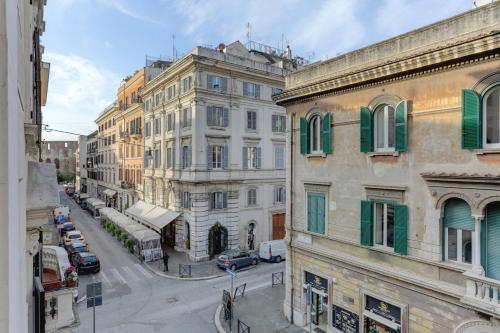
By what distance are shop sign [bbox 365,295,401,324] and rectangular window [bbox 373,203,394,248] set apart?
6.98ft

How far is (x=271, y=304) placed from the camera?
707 inches

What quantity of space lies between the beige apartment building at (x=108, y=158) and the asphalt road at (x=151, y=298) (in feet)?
71.4

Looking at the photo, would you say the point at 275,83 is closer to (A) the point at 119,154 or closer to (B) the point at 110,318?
(B) the point at 110,318

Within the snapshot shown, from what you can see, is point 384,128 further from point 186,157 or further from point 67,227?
point 67,227

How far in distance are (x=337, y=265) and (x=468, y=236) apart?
5.16 meters

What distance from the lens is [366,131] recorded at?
12.4 meters

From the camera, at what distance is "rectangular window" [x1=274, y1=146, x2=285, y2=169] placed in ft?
101

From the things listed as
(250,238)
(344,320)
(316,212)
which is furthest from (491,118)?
(250,238)

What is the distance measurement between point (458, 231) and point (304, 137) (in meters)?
7.27

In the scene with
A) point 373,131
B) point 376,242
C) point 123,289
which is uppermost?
point 373,131

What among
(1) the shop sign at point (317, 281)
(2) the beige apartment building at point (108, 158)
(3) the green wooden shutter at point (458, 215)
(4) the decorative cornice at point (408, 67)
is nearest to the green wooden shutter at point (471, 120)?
(4) the decorative cornice at point (408, 67)

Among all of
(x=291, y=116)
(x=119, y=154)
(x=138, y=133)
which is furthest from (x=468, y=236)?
(x=119, y=154)

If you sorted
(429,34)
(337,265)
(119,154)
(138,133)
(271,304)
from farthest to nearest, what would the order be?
(119,154) → (138,133) → (271,304) → (337,265) → (429,34)

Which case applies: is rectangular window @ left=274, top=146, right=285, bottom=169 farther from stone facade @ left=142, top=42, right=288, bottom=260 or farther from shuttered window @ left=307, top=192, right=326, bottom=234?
shuttered window @ left=307, top=192, right=326, bottom=234
